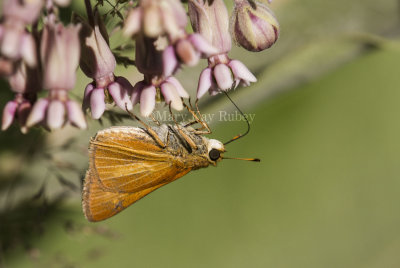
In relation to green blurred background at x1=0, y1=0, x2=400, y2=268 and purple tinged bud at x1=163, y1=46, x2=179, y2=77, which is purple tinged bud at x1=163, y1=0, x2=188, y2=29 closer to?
purple tinged bud at x1=163, y1=46, x2=179, y2=77

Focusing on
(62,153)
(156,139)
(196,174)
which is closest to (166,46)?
(156,139)

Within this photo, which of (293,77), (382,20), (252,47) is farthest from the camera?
(382,20)

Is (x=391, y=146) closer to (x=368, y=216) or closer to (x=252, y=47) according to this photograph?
(x=368, y=216)

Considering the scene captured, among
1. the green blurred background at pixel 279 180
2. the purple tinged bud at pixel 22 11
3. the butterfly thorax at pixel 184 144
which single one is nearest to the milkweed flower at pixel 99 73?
the purple tinged bud at pixel 22 11

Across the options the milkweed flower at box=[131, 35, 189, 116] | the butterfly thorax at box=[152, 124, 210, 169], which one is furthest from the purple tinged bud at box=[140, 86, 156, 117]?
the butterfly thorax at box=[152, 124, 210, 169]

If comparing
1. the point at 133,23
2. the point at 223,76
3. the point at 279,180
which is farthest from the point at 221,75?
the point at 279,180

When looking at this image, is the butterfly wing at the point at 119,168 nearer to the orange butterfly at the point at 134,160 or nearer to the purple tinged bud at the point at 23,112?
the orange butterfly at the point at 134,160
